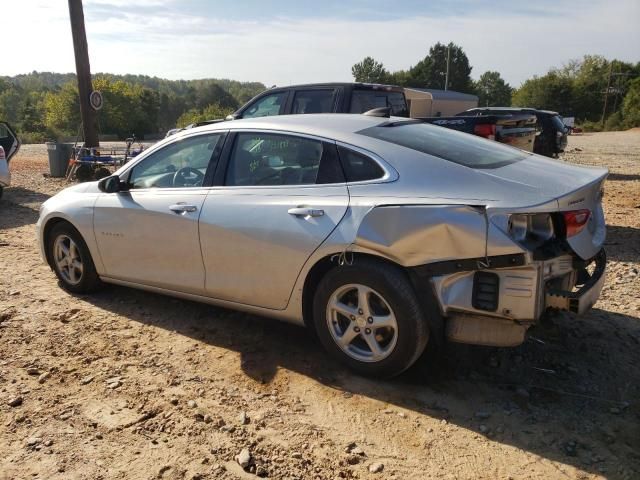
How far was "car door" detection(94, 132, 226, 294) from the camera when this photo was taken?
397 centimetres

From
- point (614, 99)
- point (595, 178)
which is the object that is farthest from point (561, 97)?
point (595, 178)

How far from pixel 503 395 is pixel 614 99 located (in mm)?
83472

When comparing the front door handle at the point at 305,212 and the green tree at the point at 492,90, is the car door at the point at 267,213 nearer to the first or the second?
the front door handle at the point at 305,212

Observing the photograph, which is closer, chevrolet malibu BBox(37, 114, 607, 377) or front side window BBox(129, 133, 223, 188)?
chevrolet malibu BBox(37, 114, 607, 377)

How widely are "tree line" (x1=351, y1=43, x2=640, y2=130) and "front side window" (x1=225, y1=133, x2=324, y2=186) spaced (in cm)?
6147

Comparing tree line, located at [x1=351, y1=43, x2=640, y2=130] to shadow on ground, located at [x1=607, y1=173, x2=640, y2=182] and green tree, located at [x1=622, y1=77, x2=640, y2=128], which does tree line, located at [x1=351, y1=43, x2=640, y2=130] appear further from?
shadow on ground, located at [x1=607, y1=173, x2=640, y2=182]

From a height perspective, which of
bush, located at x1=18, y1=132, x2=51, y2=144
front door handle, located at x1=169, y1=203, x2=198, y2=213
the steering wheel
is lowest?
bush, located at x1=18, y1=132, x2=51, y2=144

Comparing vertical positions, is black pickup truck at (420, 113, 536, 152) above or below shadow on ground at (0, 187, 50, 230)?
above

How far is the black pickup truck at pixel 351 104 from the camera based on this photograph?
308 inches

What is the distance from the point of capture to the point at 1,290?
201 inches

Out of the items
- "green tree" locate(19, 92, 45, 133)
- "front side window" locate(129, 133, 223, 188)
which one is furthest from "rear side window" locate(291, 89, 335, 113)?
"green tree" locate(19, 92, 45, 133)

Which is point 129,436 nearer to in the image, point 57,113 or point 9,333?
point 9,333

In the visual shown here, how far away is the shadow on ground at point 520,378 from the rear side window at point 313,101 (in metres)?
4.27

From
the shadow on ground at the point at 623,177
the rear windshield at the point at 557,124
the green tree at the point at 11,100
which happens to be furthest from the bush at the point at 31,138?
the green tree at the point at 11,100
